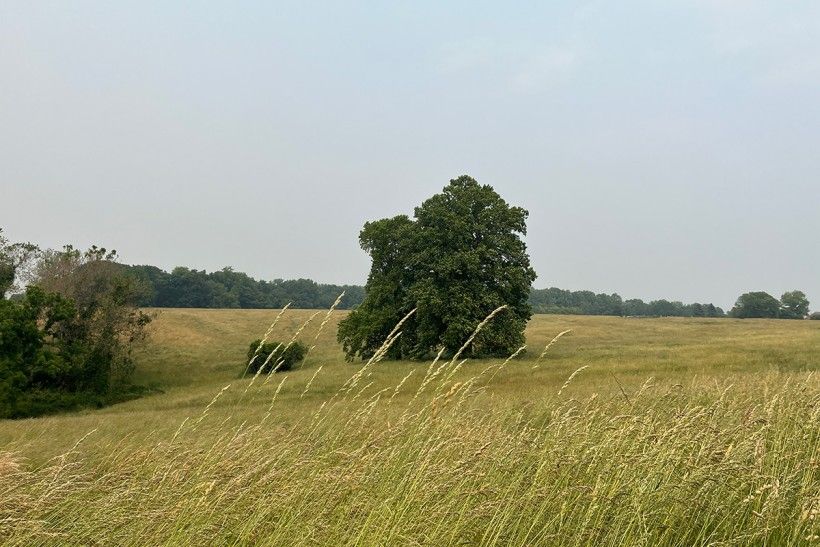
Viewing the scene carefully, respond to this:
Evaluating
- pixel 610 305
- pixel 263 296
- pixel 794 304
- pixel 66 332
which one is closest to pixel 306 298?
pixel 263 296

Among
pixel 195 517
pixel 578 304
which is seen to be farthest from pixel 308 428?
pixel 578 304

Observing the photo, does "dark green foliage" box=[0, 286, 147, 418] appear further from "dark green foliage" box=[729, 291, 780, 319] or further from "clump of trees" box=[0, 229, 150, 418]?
"dark green foliage" box=[729, 291, 780, 319]

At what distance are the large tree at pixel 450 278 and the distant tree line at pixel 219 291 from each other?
44066 millimetres

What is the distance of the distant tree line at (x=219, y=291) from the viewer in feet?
328

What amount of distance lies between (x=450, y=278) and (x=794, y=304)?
11611 cm

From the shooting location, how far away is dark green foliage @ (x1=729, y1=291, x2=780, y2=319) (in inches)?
4577

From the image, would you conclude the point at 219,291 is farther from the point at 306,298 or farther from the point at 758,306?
the point at 758,306

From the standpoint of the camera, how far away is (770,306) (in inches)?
4567

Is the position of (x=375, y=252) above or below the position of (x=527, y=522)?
above

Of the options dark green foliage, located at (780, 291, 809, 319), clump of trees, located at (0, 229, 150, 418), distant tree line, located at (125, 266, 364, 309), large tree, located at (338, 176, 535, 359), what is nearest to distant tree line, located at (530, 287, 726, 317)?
dark green foliage, located at (780, 291, 809, 319)

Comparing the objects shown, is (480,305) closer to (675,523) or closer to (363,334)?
(363,334)

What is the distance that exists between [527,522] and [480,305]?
3767 centimetres

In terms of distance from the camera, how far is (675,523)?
4.33 m

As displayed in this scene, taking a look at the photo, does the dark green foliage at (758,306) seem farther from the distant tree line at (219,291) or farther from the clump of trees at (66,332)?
the clump of trees at (66,332)
